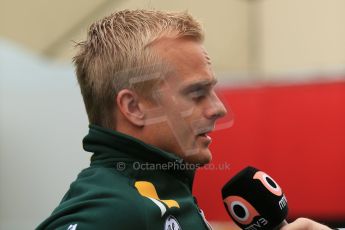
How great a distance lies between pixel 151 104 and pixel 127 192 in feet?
0.61

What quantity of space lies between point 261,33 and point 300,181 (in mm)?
1299

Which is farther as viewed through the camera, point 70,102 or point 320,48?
point 320,48

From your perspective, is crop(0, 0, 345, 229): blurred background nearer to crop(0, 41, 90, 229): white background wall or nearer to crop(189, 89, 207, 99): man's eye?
crop(0, 41, 90, 229): white background wall

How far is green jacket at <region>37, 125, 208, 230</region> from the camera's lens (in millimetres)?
788

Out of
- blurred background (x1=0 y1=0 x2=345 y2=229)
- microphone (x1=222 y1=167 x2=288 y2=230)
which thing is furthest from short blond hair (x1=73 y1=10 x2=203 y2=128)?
blurred background (x1=0 y1=0 x2=345 y2=229)

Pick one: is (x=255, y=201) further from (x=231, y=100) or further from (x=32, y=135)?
(x=32, y=135)

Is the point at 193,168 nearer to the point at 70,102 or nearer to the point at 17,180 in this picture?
the point at 70,102

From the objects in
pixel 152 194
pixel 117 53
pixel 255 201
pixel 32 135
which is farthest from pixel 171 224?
pixel 32 135

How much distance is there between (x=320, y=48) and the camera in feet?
9.94

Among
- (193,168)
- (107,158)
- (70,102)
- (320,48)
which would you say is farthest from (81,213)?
(320,48)

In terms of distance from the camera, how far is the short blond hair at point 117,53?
3.11ft

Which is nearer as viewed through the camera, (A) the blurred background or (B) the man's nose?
(B) the man's nose

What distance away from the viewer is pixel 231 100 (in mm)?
2215

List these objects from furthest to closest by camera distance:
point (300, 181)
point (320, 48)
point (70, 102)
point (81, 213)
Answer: point (320, 48)
point (70, 102)
point (300, 181)
point (81, 213)
